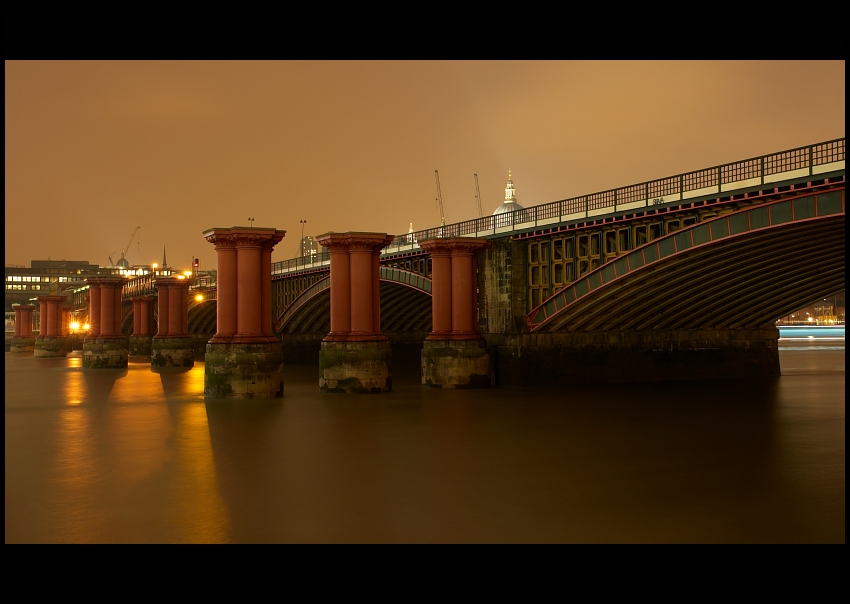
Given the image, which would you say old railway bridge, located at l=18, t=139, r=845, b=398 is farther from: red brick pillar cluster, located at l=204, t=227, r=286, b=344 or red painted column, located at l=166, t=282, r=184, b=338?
red painted column, located at l=166, t=282, r=184, b=338

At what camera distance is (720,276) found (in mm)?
33844

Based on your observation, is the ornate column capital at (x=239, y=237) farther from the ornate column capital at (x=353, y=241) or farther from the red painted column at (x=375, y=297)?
the red painted column at (x=375, y=297)

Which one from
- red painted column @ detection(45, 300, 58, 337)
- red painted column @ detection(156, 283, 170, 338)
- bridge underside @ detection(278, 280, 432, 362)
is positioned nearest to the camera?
bridge underside @ detection(278, 280, 432, 362)

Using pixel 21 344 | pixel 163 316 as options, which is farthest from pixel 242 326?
pixel 21 344

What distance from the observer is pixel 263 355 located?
32969 mm

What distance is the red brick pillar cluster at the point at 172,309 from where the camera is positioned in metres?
65.3

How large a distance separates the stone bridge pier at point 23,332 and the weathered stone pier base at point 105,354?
169 ft

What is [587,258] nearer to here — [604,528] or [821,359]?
[604,528]

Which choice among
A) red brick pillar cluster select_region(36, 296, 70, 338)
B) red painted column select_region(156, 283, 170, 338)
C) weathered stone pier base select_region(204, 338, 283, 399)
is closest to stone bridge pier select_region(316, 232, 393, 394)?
weathered stone pier base select_region(204, 338, 283, 399)

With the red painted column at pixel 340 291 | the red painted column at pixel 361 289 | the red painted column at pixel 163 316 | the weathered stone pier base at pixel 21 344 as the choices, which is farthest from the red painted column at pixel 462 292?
the weathered stone pier base at pixel 21 344

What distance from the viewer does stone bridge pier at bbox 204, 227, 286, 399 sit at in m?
32.7

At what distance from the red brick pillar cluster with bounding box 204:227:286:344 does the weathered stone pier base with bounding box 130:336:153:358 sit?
52.8 m

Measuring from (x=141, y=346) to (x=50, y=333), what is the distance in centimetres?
1352

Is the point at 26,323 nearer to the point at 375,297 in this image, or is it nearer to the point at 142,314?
the point at 142,314
